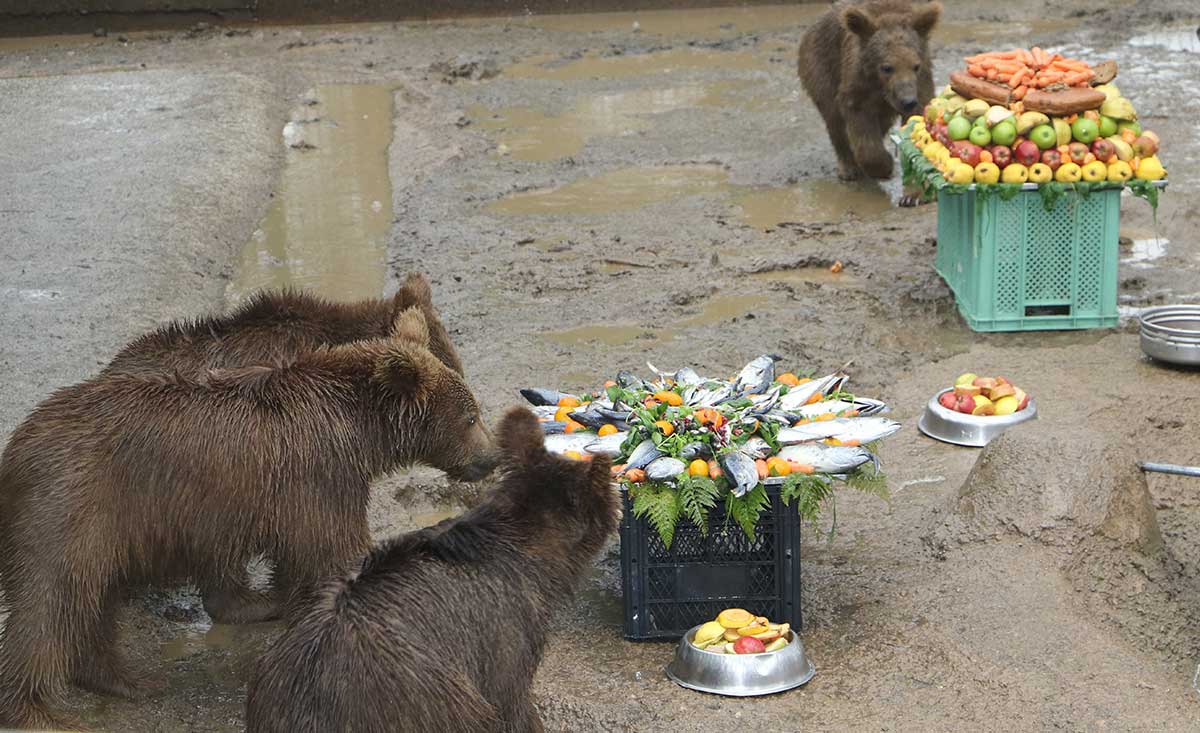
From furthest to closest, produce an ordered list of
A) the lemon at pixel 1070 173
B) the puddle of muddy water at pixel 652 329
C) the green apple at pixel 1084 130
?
the puddle of muddy water at pixel 652 329
the green apple at pixel 1084 130
the lemon at pixel 1070 173

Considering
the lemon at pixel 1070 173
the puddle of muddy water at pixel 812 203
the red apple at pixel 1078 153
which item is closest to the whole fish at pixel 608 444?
the lemon at pixel 1070 173

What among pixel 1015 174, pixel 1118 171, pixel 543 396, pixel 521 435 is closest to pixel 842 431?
pixel 543 396

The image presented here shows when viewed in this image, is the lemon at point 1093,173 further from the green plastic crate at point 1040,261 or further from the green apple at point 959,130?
the green apple at point 959,130

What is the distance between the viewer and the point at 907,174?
31.3 feet

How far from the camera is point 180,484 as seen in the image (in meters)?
4.77

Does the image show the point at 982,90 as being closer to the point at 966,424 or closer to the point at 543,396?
the point at 966,424

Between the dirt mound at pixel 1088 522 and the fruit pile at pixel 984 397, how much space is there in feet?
3.73

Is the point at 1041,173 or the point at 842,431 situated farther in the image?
the point at 1041,173

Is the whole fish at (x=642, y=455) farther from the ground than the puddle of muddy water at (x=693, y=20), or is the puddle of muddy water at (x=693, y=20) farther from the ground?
the puddle of muddy water at (x=693, y=20)

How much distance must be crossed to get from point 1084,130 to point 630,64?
9.26 metres

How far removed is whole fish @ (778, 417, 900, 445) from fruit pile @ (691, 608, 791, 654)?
2.28 ft

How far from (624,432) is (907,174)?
463 cm

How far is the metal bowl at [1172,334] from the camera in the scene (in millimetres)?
7828

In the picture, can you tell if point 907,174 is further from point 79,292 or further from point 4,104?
point 4,104
